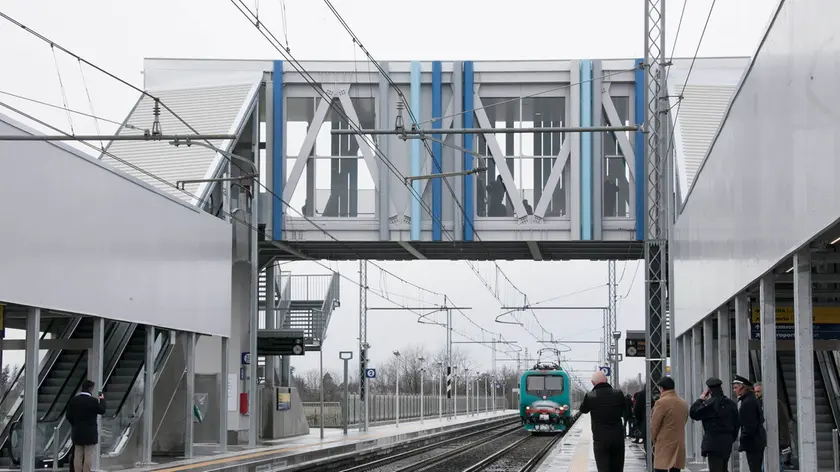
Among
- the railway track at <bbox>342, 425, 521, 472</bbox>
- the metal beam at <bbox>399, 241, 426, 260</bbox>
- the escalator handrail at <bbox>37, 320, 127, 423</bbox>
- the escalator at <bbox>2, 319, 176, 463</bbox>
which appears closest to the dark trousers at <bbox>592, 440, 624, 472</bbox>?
the railway track at <bbox>342, 425, 521, 472</bbox>

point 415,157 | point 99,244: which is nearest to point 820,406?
point 415,157

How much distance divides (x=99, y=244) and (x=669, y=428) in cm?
1223

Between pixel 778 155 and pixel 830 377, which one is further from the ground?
pixel 778 155

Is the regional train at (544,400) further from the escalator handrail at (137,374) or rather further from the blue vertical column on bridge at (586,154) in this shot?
the escalator handrail at (137,374)

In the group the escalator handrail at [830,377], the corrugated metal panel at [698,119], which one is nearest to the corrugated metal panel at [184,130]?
the corrugated metal panel at [698,119]

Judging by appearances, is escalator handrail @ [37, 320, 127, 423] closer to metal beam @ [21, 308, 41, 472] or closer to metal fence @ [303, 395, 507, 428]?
metal beam @ [21, 308, 41, 472]

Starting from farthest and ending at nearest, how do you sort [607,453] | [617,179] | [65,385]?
[617,179] → [65,385] → [607,453]

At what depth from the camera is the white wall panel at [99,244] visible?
62.6 ft

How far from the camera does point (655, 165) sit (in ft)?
72.3

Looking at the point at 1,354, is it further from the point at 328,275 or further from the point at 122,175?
the point at 328,275

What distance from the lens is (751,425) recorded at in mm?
14250

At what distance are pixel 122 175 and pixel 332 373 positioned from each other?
126 m

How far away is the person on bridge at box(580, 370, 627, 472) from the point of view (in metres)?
16.4

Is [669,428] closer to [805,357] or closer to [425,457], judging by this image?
[805,357]
